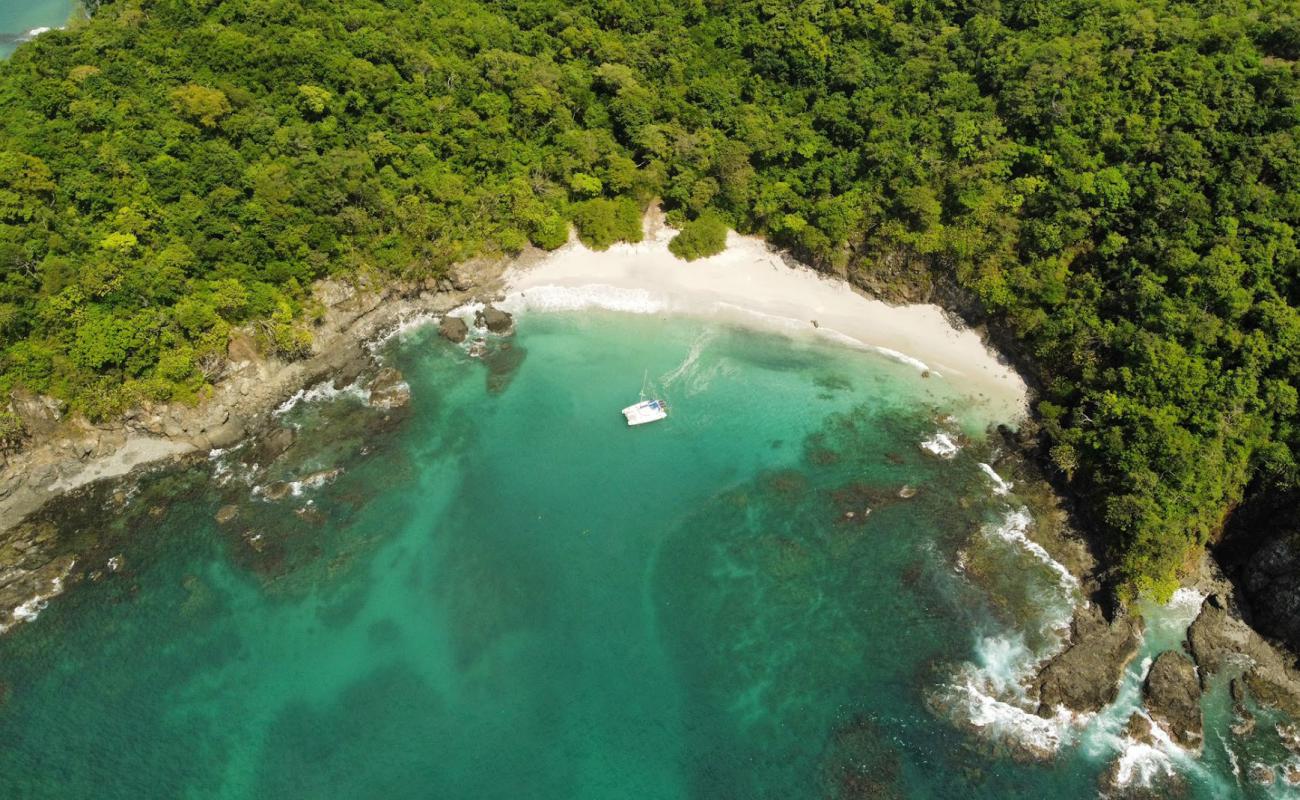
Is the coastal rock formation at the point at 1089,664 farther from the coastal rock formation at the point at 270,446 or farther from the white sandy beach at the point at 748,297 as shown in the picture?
the coastal rock formation at the point at 270,446

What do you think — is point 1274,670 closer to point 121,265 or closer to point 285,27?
point 121,265

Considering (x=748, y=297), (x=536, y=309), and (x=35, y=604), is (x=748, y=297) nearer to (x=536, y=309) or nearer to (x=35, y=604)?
(x=536, y=309)

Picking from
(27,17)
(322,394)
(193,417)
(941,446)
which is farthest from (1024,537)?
(27,17)

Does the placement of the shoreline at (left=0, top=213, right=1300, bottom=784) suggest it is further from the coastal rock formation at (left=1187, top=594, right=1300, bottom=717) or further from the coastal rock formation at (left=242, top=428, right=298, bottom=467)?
the coastal rock formation at (left=242, top=428, right=298, bottom=467)

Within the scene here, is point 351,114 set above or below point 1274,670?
above

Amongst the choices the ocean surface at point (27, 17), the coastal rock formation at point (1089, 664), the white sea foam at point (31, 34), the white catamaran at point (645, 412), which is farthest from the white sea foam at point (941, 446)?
the ocean surface at point (27, 17)

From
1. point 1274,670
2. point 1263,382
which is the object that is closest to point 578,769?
point 1274,670
